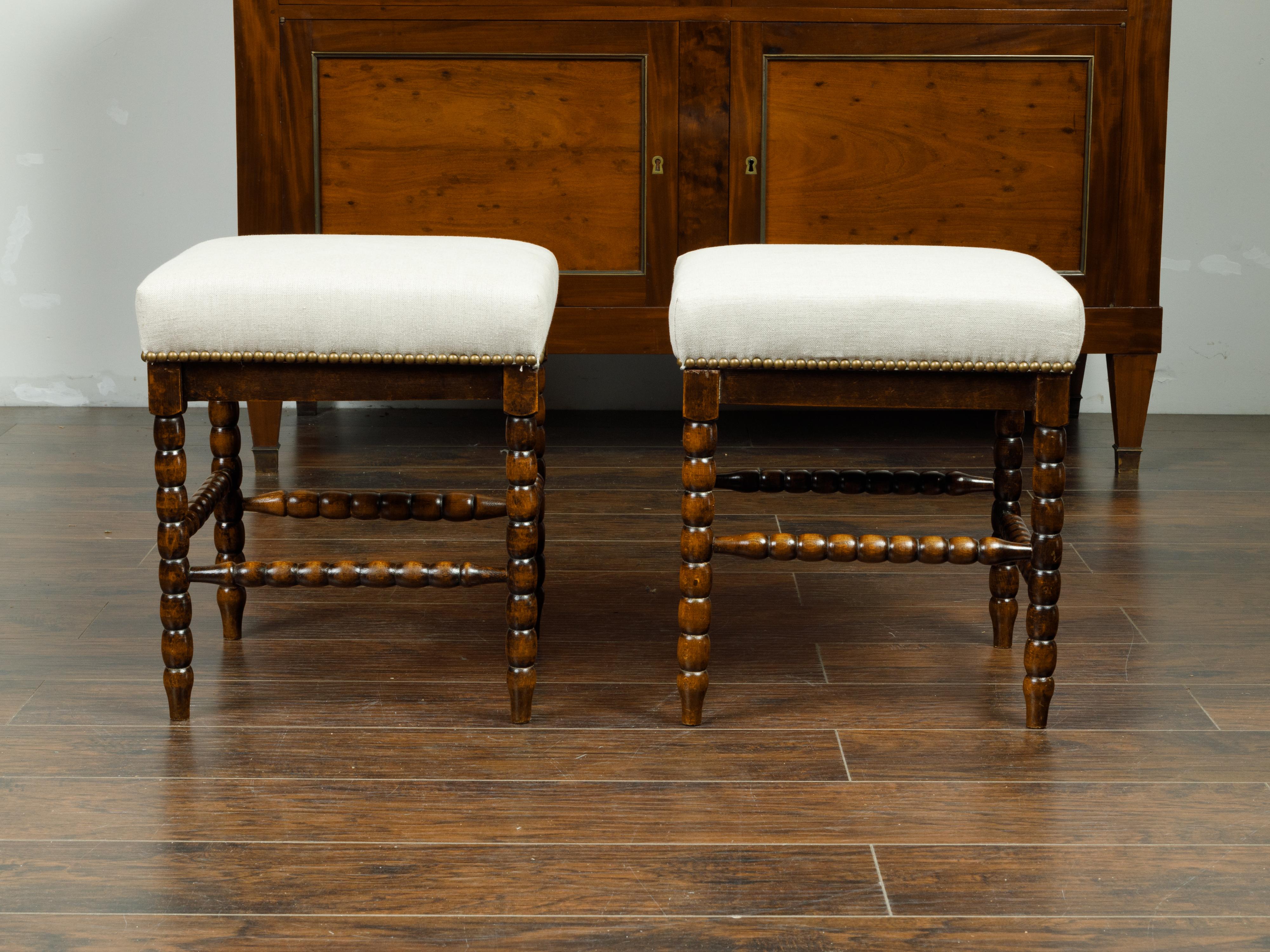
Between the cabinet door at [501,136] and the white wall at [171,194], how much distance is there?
22.2 inches

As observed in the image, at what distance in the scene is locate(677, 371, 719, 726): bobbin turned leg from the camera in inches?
50.4

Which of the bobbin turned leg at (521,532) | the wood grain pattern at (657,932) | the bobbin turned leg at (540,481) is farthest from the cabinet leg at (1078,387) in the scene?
the wood grain pattern at (657,932)

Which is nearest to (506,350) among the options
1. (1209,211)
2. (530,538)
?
(530,538)

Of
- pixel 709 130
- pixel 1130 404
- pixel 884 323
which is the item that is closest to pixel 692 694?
pixel 884 323

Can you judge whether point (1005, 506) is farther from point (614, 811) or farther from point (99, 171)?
point (99, 171)

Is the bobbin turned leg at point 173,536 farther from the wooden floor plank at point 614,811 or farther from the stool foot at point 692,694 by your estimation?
the stool foot at point 692,694

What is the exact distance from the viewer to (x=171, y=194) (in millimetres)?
2773

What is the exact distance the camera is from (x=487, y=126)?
7.41ft

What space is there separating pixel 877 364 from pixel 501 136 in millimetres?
1184

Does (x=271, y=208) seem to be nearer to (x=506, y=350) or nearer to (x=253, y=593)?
(x=253, y=593)

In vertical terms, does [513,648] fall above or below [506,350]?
below

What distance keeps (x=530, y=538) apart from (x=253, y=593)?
571 millimetres

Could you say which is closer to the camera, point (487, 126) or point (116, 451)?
point (487, 126)

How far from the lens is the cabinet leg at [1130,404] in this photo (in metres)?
2.34
